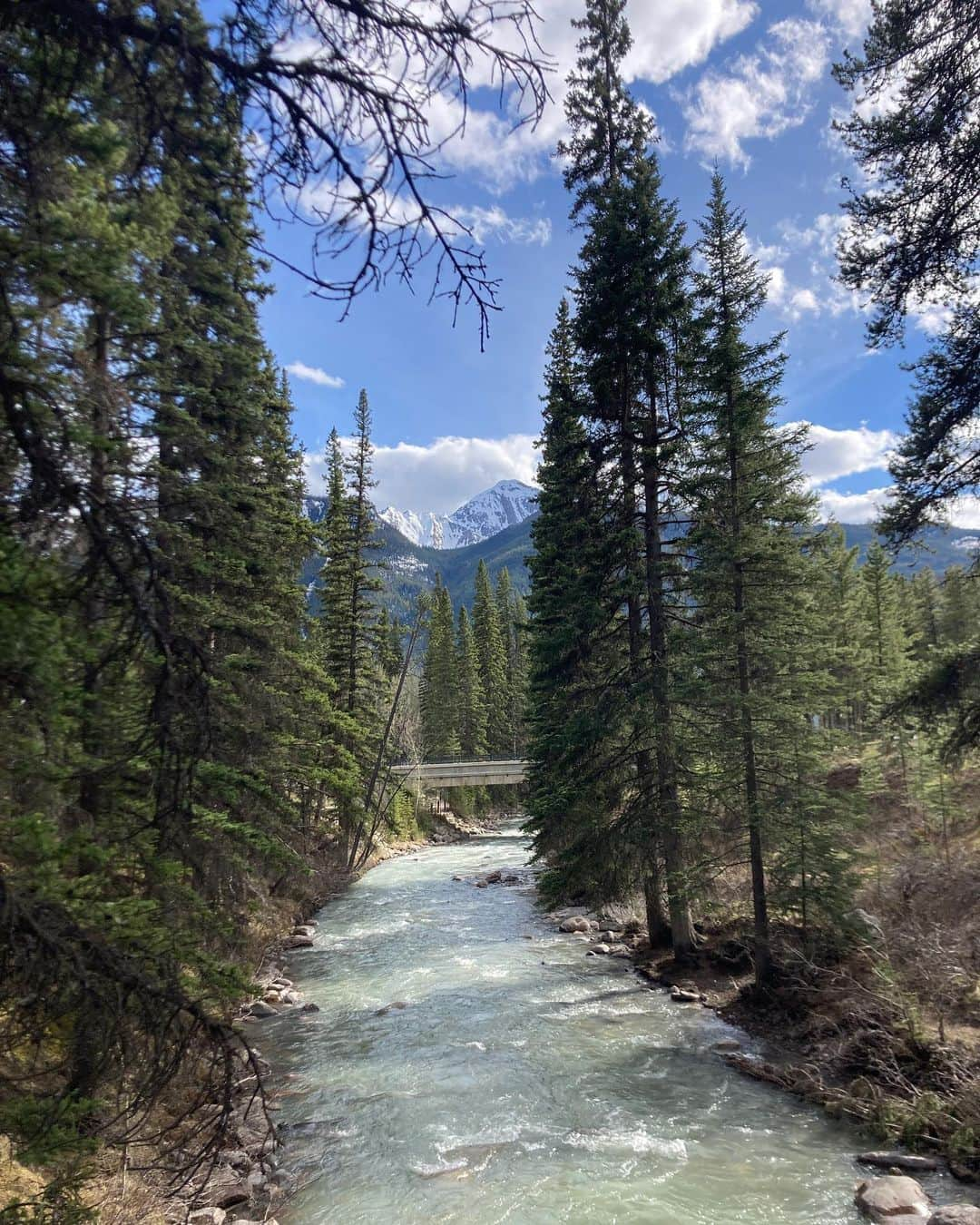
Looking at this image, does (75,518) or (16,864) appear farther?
(16,864)

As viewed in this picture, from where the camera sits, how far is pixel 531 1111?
8.40m

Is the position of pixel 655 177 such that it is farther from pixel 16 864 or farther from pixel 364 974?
pixel 364 974

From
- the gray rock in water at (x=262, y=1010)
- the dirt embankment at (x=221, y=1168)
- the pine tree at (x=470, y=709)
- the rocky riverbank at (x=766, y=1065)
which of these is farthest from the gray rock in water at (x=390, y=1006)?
the pine tree at (x=470, y=709)

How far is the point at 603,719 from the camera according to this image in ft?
44.2

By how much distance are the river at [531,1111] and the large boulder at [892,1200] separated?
21 cm

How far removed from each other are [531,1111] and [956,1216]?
14.9 ft

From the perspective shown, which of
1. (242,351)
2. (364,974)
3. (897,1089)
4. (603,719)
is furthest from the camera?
(364,974)

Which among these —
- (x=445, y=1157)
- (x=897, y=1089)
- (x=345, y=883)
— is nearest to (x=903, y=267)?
(x=897, y=1089)

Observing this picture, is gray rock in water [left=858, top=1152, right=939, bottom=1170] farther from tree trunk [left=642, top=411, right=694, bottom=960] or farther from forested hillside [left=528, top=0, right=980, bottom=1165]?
tree trunk [left=642, top=411, right=694, bottom=960]

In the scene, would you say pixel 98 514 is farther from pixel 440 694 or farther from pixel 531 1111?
pixel 440 694

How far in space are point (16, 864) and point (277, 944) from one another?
14143mm

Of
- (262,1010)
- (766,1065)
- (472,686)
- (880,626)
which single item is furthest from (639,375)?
(472,686)

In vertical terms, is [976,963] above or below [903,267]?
below

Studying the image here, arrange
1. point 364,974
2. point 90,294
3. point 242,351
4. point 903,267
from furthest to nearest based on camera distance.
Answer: point 364,974 → point 242,351 → point 903,267 → point 90,294
